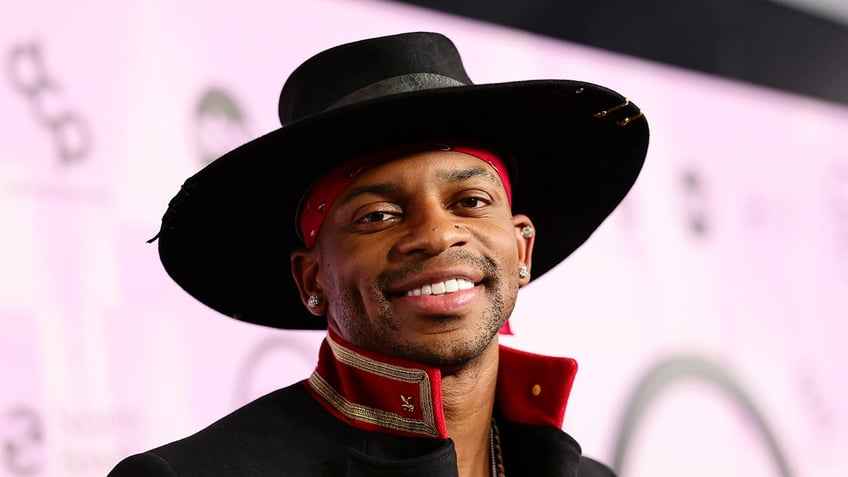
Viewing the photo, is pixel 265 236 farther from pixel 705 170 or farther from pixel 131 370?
pixel 705 170

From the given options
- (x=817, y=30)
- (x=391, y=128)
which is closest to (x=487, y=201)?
(x=391, y=128)

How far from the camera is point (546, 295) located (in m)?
3.24

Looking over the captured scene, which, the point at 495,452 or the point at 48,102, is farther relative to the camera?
the point at 48,102

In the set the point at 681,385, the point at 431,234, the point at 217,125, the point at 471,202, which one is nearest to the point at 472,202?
the point at 471,202

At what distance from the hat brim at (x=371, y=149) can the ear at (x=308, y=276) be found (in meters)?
0.07

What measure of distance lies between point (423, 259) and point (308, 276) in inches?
10.5

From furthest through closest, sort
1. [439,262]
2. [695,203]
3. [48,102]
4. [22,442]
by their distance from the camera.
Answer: [695,203]
[48,102]
[22,442]
[439,262]

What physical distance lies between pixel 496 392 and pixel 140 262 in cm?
91

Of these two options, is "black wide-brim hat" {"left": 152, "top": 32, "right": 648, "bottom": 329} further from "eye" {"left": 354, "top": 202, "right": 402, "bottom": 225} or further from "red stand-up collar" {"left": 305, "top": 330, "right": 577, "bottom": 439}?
"red stand-up collar" {"left": 305, "top": 330, "right": 577, "bottom": 439}

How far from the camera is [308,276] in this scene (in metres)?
1.89

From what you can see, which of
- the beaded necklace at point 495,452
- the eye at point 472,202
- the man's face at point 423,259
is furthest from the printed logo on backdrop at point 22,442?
the eye at point 472,202

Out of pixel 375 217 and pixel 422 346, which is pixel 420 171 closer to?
pixel 375 217

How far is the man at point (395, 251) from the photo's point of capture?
1.70 m

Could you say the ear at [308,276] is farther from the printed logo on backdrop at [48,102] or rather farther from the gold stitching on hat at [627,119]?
the printed logo on backdrop at [48,102]
